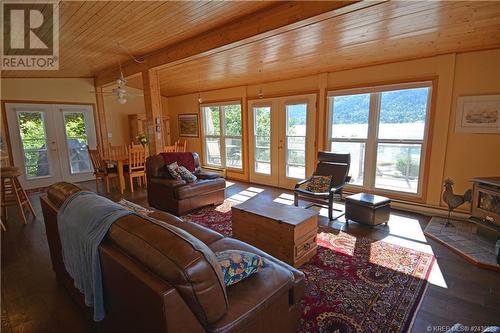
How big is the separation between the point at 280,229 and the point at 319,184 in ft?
5.56

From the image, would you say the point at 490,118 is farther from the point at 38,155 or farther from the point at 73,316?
the point at 38,155

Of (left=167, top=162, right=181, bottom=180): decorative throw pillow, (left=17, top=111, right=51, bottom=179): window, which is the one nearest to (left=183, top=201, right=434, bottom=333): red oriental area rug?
(left=167, top=162, right=181, bottom=180): decorative throw pillow

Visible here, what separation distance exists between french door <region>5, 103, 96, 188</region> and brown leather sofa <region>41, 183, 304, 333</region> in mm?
5941

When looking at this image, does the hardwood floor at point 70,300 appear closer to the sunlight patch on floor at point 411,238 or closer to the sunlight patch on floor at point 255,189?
the sunlight patch on floor at point 411,238

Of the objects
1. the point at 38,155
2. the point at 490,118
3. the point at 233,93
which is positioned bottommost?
the point at 38,155

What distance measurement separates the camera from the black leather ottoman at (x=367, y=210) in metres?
3.16

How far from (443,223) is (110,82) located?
22.1 feet

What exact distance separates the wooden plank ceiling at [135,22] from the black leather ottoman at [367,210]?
2541 mm

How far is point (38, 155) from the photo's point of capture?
18.8 ft

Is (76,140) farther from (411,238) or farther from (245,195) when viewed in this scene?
(411,238)

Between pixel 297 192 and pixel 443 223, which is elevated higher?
pixel 297 192

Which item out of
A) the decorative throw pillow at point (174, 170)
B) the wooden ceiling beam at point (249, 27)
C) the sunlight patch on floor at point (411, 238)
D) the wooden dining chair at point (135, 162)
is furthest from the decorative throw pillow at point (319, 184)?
the wooden dining chair at point (135, 162)

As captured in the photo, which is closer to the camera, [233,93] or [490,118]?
[490,118]

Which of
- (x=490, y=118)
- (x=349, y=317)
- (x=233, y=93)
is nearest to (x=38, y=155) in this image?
(x=233, y=93)
